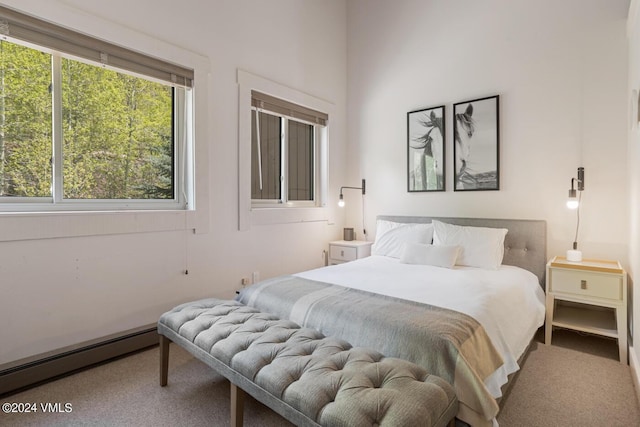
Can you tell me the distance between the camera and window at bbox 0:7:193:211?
200 cm

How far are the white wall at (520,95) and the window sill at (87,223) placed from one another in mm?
2297

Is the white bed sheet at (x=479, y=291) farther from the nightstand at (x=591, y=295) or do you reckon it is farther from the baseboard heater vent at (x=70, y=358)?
the baseboard heater vent at (x=70, y=358)

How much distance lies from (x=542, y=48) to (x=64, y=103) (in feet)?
12.3

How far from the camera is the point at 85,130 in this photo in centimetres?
229

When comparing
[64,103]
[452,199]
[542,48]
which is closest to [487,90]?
[542,48]

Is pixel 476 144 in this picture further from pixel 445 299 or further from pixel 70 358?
pixel 70 358

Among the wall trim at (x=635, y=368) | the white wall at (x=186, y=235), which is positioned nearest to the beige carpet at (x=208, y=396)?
the wall trim at (x=635, y=368)

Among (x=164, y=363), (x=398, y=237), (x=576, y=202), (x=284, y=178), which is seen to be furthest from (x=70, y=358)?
(x=576, y=202)

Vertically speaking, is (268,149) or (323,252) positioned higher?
(268,149)

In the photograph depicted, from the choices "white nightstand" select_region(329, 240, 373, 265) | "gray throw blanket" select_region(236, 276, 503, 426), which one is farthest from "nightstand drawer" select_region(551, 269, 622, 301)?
"white nightstand" select_region(329, 240, 373, 265)

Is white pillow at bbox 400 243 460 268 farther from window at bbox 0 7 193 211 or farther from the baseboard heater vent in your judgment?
the baseboard heater vent

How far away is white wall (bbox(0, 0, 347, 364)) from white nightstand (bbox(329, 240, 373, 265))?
0.18 m

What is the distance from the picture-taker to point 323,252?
4.02 meters

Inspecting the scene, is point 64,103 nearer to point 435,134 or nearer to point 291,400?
point 291,400
